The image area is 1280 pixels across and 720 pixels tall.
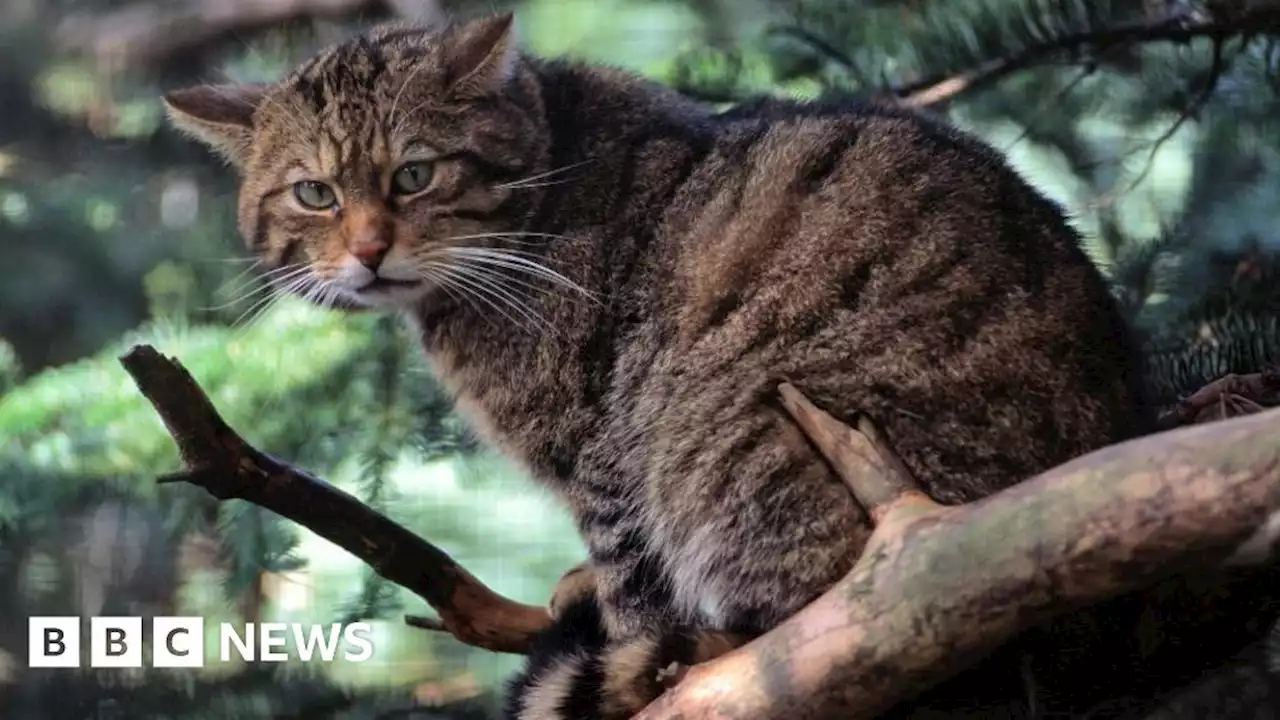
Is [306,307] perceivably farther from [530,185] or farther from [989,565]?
[989,565]

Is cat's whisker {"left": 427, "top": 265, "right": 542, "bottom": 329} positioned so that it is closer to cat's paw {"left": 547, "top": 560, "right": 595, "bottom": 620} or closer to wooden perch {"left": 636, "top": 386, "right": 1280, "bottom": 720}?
cat's paw {"left": 547, "top": 560, "right": 595, "bottom": 620}

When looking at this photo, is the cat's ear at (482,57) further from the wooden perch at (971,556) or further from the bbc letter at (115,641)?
the bbc letter at (115,641)

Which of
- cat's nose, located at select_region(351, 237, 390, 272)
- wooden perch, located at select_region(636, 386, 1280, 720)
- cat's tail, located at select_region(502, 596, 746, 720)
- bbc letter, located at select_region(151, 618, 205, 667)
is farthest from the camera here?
bbc letter, located at select_region(151, 618, 205, 667)

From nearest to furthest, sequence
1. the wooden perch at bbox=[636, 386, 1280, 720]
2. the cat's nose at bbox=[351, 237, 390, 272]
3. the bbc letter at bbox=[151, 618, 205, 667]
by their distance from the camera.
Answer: the wooden perch at bbox=[636, 386, 1280, 720], the cat's nose at bbox=[351, 237, 390, 272], the bbc letter at bbox=[151, 618, 205, 667]

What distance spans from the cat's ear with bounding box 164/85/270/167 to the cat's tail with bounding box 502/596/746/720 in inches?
22.2

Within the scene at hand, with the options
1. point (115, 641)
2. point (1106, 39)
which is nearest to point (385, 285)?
point (115, 641)

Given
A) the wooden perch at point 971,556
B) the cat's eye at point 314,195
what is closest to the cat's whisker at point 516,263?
the cat's eye at point 314,195

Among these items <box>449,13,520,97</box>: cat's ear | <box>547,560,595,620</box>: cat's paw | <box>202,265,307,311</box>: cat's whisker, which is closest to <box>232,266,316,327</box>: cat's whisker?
<box>202,265,307,311</box>: cat's whisker

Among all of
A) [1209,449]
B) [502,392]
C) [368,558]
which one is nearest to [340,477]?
[368,558]

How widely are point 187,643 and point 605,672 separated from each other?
45cm

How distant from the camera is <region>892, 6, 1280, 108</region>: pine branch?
121 centimetres

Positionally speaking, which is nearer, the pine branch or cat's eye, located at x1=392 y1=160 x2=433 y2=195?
cat's eye, located at x1=392 y1=160 x2=433 y2=195

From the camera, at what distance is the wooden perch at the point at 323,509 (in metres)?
1.02

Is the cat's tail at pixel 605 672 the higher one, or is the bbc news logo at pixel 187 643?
the bbc news logo at pixel 187 643
